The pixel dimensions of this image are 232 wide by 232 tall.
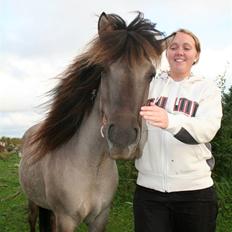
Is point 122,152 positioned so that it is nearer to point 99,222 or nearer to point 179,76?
point 179,76

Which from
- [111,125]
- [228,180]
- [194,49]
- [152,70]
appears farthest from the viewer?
[228,180]

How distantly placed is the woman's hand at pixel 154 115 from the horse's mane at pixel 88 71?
1.30ft

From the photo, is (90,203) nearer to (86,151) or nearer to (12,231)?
(86,151)

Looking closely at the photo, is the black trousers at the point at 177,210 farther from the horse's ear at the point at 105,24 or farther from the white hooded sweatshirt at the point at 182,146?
the horse's ear at the point at 105,24

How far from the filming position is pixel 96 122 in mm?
3549

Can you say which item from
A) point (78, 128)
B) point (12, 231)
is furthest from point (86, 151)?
point (12, 231)

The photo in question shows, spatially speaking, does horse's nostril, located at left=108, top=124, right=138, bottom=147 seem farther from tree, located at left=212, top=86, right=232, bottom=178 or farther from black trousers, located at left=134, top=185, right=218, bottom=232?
tree, located at left=212, top=86, right=232, bottom=178

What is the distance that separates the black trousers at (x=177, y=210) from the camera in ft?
10.1

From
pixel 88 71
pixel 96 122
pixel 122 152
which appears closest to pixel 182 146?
pixel 122 152

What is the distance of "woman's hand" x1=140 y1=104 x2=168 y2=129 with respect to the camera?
2.62 m

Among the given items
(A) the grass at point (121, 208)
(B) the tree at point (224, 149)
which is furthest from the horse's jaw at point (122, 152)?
(B) the tree at point (224, 149)

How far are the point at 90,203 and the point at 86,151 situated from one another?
479 millimetres

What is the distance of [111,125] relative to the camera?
107 inches

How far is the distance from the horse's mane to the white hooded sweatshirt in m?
0.32
